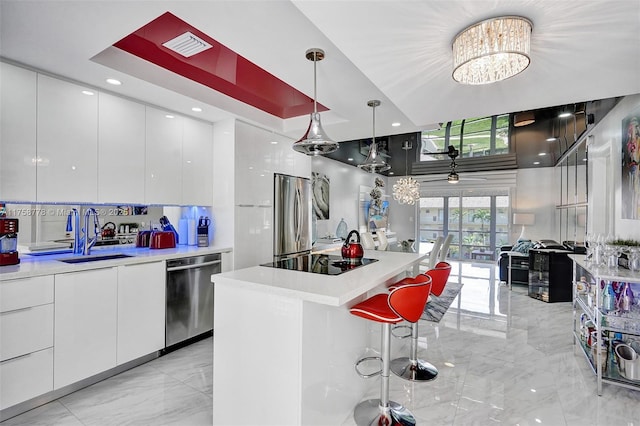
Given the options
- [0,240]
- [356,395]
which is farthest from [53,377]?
[356,395]

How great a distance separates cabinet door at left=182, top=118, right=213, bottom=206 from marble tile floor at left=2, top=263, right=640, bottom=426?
166 centimetres

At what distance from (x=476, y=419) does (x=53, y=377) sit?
3.04m

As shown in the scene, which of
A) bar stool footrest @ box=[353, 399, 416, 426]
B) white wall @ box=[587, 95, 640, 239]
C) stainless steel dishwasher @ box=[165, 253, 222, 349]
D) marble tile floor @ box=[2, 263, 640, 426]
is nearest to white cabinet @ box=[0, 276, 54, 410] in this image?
marble tile floor @ box=[2, 263, 640, 426]

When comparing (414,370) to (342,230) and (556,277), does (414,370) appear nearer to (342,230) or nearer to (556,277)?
(556,277)

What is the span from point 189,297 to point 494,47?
3.31 m

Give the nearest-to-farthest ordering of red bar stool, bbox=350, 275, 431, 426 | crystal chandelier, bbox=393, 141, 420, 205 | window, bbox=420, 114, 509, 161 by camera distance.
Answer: red bar stool, bbox=350, 275, 431, 426 < crystal chandelier, bbox=393, 141, 420, 205 < window, bbox=420, 114, 509, 161

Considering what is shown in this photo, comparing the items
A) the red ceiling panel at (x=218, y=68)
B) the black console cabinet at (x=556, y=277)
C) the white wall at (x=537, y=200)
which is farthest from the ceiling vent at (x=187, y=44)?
the white wall at (x=537, y=200)

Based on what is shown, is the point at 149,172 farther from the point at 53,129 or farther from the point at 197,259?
the point at 197,259

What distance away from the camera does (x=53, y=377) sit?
7.19ft

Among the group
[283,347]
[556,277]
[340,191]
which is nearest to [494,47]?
[283,347]

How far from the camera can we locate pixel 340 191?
6957 mm

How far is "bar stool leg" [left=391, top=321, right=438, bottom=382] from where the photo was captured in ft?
8.54

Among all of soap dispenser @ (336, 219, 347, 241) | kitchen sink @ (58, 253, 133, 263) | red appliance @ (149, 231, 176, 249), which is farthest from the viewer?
soap dispenser @ (336, 219, 347, 241)

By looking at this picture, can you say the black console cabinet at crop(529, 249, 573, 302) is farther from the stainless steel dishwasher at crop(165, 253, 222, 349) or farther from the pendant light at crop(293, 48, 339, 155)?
the stainless steel dishwasher at crop(165, 253, 222, 349)
